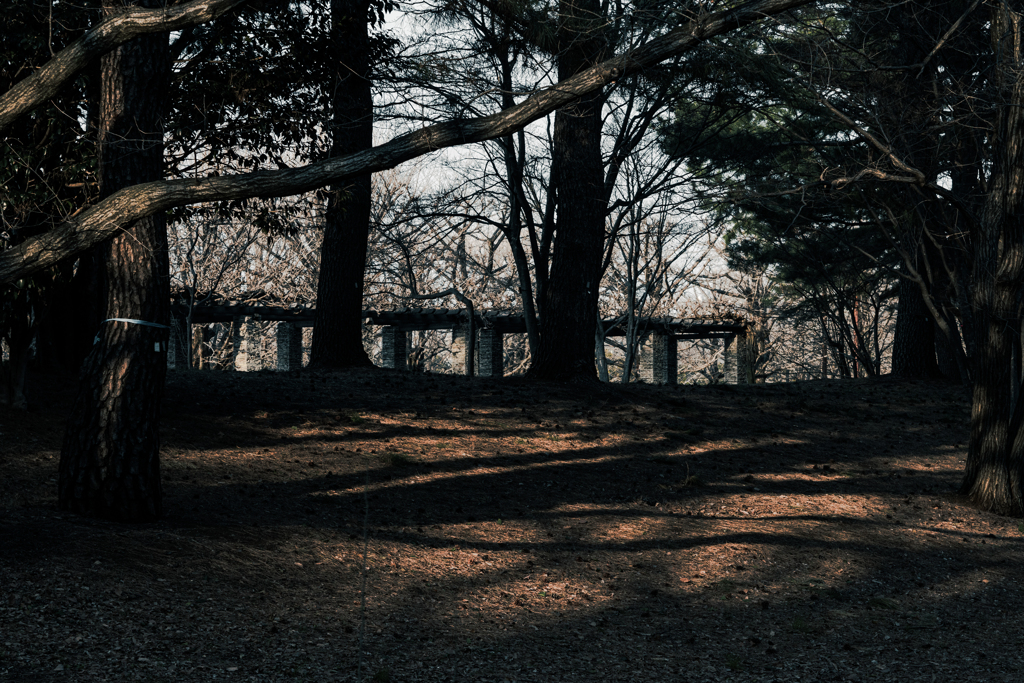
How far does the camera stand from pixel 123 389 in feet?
19.5

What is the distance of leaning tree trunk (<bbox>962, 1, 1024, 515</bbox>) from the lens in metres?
8.27

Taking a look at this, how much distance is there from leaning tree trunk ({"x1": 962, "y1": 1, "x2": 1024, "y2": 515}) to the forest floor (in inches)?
19.1

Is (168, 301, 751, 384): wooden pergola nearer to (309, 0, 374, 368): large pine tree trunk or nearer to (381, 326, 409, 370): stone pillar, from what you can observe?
(381, 326, 409, 370): stone pillar

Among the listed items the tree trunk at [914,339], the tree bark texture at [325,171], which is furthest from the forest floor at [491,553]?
the tree trunk at [914,339]

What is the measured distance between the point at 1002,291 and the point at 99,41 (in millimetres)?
8381

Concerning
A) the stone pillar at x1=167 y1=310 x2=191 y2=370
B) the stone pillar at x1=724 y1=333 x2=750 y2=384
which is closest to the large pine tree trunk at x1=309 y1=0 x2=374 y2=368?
the stone pillar at x1=167 y1=310 x2=191 y2=370

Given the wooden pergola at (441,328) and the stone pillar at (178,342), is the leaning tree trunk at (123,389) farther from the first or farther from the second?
the stone pillar at (178,342)

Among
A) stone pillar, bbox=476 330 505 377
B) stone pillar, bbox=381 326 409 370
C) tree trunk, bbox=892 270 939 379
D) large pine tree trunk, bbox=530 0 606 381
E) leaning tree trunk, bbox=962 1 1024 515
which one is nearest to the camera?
leaning tree trunk, bbox=962 1 1024 515

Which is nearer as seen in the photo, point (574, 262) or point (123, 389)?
point (123, 389)

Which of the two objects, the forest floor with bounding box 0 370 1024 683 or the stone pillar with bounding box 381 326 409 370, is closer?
the forest floor with bounding box 0 370 1024 683

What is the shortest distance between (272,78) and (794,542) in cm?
720

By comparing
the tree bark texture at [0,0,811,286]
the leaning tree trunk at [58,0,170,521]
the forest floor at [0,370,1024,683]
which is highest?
the tree bark texture at [0,0,811,286]

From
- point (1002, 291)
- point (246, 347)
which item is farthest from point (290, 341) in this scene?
point (1002, 291)

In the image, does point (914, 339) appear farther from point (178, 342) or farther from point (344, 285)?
point (178, 342)
